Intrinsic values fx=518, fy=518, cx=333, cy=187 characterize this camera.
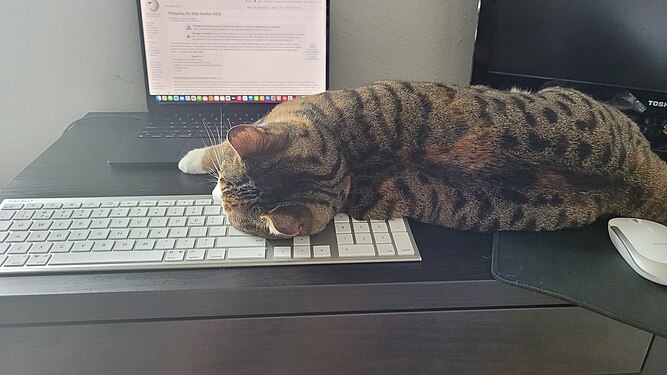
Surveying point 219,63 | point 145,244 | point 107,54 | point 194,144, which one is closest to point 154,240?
point 145,244

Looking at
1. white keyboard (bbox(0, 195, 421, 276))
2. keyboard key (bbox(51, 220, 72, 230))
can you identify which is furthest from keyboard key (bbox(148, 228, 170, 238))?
keyboard key (bbox(51, 220, 72, 230))

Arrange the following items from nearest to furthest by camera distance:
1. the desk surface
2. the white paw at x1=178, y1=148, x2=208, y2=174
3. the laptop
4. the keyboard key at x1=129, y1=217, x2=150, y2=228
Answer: the desk surface
the keyboard key at x1=129, y1=217, x2=150, y2=228
the white paw at x1=178, y1=148, x2=208, y2=174
the laptop

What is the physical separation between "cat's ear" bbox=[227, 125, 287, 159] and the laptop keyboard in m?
0.31

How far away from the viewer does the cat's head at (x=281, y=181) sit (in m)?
0.65

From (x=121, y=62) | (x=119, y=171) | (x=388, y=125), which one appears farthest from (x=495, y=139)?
(x=121, y=62)

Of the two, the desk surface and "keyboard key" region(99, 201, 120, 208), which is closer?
the desk surface

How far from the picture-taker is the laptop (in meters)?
0.93

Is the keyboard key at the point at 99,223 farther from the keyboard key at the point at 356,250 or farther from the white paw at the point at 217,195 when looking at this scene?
the keyboard key at the point at 356,250

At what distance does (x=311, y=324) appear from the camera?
579 mm

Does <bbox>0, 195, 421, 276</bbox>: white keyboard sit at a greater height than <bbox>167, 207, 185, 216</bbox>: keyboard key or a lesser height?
lesser

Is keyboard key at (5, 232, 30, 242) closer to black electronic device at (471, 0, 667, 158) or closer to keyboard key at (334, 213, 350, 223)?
keyboard key at (334, 213, 350, 223)

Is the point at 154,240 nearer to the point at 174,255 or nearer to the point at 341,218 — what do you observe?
the point at 174,255

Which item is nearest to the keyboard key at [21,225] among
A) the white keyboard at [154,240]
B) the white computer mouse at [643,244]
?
the white keyboard at [154,240]

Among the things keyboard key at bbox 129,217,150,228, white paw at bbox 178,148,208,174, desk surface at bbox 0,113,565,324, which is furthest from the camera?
white paw at bbox 178,148,208,174
